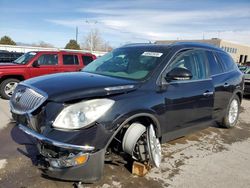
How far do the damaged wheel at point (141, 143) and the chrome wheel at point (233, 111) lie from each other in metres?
3.12

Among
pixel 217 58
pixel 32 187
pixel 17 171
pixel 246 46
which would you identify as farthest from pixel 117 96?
pixel 246 46

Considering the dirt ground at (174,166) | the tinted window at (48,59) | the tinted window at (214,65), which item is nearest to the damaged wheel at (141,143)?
the dirt ground at (174,166)

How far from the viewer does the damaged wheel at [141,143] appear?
10.8 ft

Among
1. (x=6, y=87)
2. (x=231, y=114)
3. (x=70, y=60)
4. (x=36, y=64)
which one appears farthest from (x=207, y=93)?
(x=6, y=87)

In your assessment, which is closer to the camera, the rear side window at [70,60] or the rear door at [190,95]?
the rear door at [190,95]

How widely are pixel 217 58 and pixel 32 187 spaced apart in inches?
160

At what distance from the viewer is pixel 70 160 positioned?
9.18 feet

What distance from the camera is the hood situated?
2937mm

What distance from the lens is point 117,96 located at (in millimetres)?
3137

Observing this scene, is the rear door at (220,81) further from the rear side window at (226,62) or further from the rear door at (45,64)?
the rear door at (45,64)

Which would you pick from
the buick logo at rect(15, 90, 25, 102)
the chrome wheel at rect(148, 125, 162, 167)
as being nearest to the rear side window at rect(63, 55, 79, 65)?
the buick logo at rect(15, 90, 25, 102)

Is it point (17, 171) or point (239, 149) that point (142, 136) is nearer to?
point (17, 171)

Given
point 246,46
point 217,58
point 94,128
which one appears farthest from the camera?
point 246,46

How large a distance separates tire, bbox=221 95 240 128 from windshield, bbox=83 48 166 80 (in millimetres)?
2563
